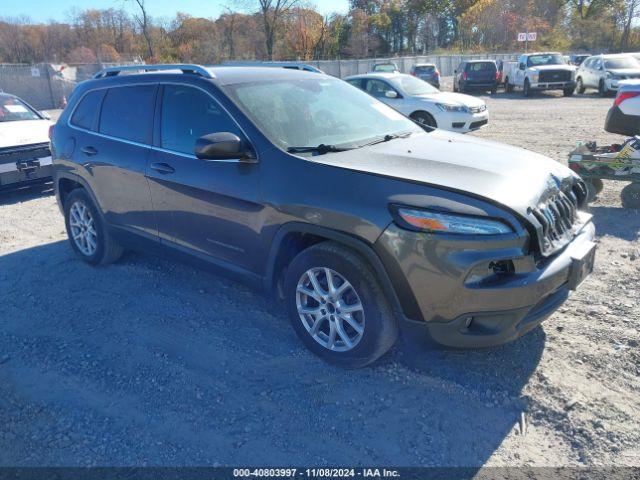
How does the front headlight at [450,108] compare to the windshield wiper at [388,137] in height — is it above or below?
below

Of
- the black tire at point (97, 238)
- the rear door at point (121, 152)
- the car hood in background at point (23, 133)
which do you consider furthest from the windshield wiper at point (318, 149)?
the car hood in background at point (23, 133)

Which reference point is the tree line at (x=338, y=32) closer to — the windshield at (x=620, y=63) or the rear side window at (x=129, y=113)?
the windshield at (x=620, y=63)

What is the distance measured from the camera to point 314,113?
407 centimetres

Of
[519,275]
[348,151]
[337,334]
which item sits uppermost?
[348,151]

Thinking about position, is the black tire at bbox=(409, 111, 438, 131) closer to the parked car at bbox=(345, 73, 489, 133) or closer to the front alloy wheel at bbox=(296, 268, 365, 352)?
the parked car at bbox=(345, 73, 489, 133)

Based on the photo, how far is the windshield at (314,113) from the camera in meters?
3.75

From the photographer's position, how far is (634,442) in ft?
8.95

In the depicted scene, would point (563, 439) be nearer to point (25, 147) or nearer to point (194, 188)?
point (194, 188)

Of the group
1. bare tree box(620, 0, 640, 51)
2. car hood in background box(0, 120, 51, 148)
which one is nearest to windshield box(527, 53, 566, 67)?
car hood in background box(0, 120, 51, 148)

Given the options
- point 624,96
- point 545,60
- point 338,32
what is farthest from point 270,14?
point 624,96

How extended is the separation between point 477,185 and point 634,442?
1.52 metres

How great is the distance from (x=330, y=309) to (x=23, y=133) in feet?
23.2

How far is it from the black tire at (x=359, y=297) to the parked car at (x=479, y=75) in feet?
79.6

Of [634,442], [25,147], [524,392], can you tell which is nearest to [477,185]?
[524,392]
